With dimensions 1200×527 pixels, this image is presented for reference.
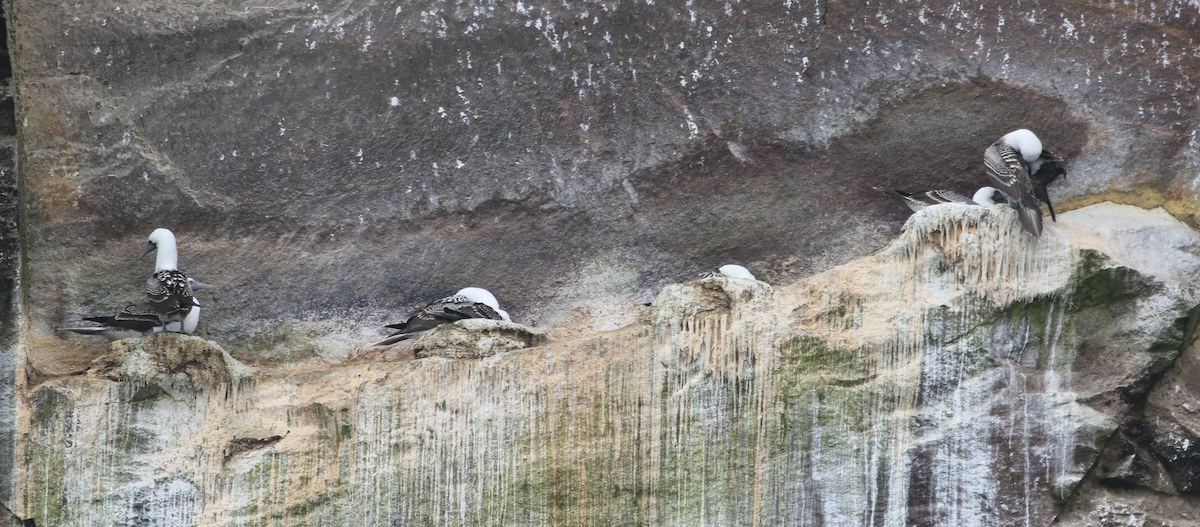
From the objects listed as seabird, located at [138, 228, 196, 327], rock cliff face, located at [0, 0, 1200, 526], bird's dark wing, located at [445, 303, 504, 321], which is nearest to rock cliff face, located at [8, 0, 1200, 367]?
rock cliff face, located at [0, 0, 1200, 526]

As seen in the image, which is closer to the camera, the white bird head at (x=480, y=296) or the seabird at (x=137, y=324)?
the seabird at (x=137, y=324)

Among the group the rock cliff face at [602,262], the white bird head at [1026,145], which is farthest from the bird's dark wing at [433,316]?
the white bird head at [1026,145]

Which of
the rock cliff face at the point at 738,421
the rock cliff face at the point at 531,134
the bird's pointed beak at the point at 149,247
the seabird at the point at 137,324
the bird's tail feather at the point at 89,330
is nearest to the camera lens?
the rock cliff face at the point at 738,421

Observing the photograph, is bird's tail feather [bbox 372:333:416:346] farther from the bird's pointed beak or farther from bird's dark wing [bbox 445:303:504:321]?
the bird's pointed beak

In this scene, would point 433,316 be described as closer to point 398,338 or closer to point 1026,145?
point 398,338

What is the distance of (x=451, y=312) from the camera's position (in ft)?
23.9

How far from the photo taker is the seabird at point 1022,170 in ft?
22.7

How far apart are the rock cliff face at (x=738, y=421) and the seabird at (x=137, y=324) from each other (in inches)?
6.5

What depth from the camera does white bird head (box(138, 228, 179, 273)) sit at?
24.0ft

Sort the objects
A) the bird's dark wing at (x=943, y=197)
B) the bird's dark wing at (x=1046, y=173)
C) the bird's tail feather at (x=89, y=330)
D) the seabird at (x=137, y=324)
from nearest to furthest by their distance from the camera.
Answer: the seabird at (x=137, y=324), the bird's tail feather at (x=89, y=330), the bird's dark wing at (x=1046, y=173), the bird's dark wing at (x=943, y=197)

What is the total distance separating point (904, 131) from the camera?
7.80 m

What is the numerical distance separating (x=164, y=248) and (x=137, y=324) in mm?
587

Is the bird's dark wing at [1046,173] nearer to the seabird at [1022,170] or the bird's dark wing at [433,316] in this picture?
the seabird at [1022,170]

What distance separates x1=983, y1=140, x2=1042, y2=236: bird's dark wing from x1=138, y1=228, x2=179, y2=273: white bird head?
547 centimetres
